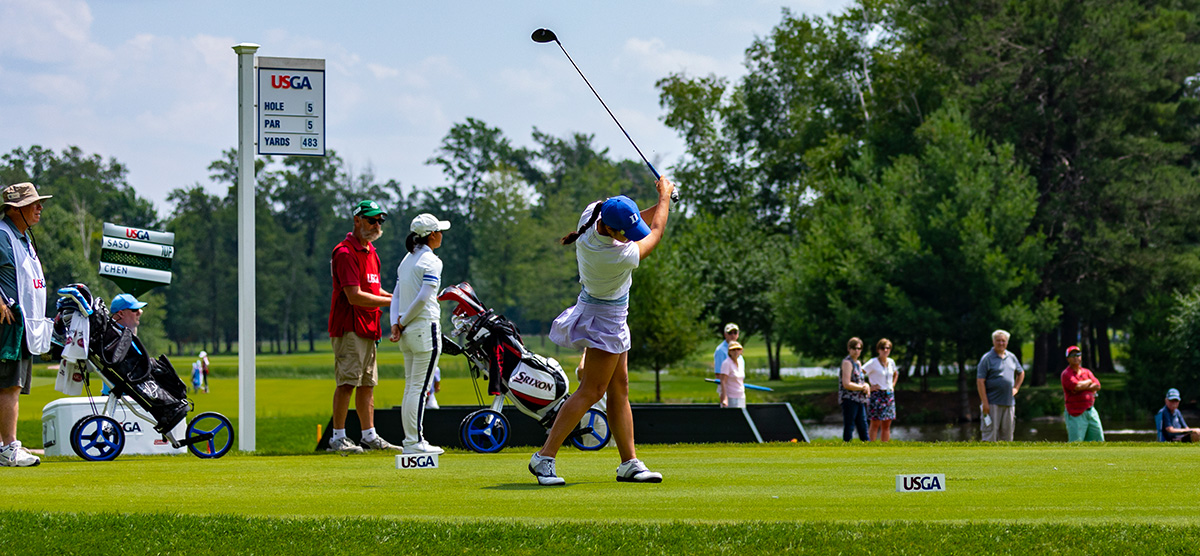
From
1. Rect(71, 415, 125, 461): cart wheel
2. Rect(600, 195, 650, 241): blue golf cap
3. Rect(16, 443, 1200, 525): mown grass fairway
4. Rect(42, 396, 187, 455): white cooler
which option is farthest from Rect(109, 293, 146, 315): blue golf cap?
Rect(600, 195, 650, 241): blue golf cap

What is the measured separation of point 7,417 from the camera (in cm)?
810

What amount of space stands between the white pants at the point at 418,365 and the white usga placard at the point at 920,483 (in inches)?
159

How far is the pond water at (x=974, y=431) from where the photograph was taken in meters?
29.3

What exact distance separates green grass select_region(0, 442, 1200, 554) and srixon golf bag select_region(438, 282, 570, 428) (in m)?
1.31

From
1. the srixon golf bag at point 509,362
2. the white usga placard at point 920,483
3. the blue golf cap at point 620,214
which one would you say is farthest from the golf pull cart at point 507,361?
the white usga placard at point 920,483

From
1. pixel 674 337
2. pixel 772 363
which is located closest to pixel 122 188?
pixel 772 363

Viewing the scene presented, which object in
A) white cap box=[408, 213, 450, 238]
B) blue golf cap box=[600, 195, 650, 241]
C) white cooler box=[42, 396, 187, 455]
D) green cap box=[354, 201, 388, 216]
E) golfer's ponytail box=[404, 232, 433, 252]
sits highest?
green cap box=[354, 201, 388, 216]

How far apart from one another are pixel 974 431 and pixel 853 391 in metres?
17.9

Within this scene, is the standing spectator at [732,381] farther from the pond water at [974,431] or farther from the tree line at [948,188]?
the tree line at [948,188]

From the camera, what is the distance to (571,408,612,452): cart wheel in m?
10.1

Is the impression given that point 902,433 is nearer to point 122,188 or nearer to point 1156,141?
point 1156,141

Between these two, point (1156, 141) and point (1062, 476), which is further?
point (1156, 141)

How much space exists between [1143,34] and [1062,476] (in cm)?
3996

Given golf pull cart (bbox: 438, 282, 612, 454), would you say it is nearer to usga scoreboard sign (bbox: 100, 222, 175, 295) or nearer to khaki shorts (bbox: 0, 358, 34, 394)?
khaki shorts (bbox: 0, 358, 34, 394)
